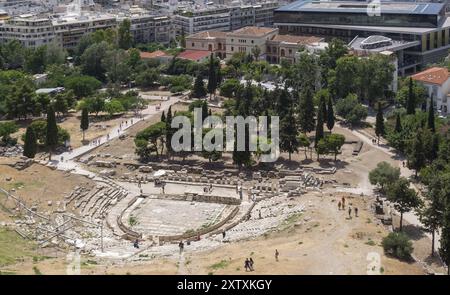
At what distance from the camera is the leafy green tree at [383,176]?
43.8m

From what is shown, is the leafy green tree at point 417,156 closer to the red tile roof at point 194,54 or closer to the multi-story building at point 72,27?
the red tile roof at point 194,54

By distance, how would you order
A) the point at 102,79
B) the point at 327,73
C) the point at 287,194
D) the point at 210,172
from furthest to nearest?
the point at 102,79 → the point at 327,73 → the point at 210,172 → the point at 287,194

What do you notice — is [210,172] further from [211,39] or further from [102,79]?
[211,39]

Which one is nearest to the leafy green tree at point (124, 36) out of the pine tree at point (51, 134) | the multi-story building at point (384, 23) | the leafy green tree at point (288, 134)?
the multi-story building at point (384, 23)

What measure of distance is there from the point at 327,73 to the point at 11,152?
33.7 metres

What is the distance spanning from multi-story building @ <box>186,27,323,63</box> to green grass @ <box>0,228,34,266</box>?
54.5 meters

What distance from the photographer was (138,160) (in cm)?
5403

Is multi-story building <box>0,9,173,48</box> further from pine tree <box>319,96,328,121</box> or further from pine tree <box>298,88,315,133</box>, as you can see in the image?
pine tree <box>298,88,315,133</box>

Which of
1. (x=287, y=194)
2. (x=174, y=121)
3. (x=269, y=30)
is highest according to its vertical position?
(x=269, y=30)

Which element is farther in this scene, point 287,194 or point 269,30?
point 269,30

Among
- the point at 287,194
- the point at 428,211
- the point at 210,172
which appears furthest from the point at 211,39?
the point at 428,211

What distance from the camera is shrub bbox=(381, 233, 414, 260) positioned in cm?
Result: 3219

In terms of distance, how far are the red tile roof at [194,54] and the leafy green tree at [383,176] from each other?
46.2 m

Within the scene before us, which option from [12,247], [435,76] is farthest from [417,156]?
[12,247]
